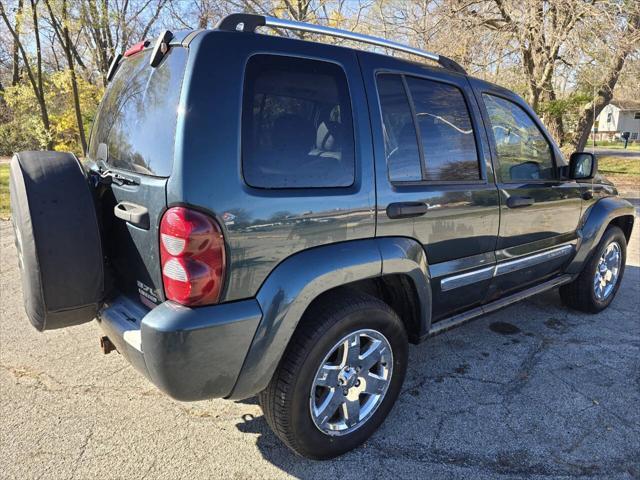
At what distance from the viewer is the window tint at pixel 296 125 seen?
1.94m

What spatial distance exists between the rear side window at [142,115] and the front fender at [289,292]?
643mm

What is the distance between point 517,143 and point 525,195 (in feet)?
1.27

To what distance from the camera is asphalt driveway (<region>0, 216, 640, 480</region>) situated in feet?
7.48

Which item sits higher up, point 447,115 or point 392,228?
point 447,115

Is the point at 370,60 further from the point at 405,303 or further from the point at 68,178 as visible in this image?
the point at 68,178

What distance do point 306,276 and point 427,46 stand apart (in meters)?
10.9

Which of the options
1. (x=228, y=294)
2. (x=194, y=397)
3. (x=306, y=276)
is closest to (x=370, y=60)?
(x=306, y=276)

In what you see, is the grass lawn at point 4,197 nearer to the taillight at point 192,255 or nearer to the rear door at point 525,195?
the taillight at point 192,255

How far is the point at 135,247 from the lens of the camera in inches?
81.4

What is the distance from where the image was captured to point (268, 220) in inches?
75.3

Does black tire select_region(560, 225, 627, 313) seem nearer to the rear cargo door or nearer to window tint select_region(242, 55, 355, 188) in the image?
window tint select_region(242, 55, 355, 188)

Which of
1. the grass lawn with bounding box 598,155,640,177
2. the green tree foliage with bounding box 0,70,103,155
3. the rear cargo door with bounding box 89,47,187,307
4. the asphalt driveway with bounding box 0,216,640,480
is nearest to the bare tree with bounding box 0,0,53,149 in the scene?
the green tree foliage with bounding box 0,70,103,155

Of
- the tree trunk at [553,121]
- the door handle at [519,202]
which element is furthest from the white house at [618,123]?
the door handle at [519,202]

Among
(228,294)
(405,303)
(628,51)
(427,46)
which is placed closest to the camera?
(228,294)
